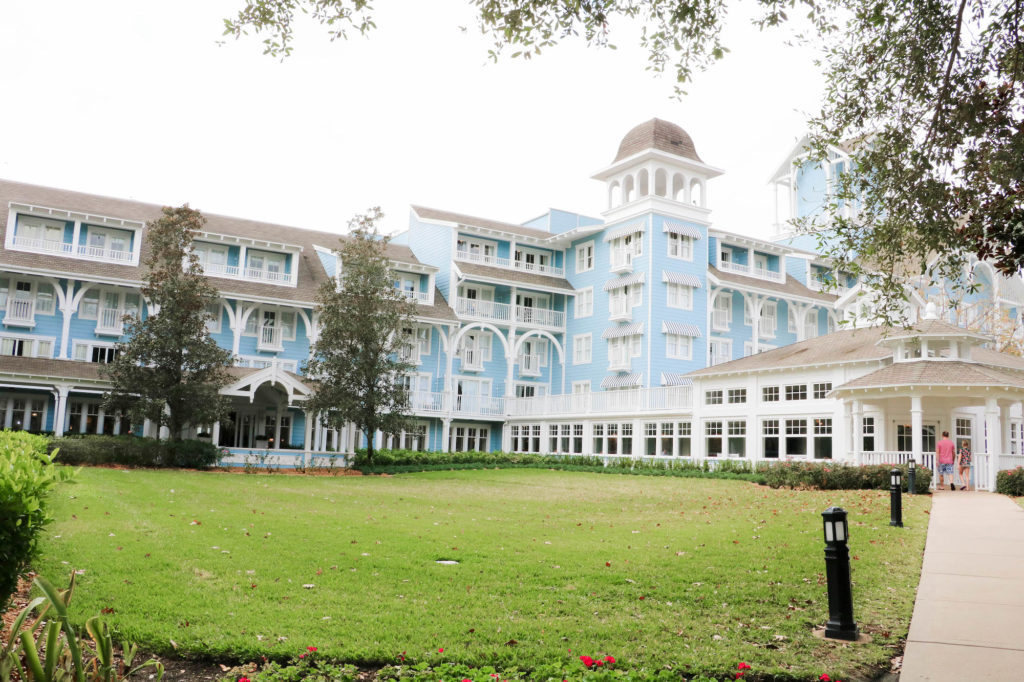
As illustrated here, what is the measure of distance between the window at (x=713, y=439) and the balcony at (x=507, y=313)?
1282cm

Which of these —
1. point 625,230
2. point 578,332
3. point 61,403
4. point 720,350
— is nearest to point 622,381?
point 578,332

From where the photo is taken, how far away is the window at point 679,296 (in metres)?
39.9

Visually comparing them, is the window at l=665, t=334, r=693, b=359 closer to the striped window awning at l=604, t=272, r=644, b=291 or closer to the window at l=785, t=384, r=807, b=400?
the striped window awning at l=604, t=272, r=644, b=291

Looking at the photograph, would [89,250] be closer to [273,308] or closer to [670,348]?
[273,308]

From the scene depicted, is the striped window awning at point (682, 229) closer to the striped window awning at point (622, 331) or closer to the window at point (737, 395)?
the striped window awning at point (622, 331)

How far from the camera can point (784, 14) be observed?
989cm

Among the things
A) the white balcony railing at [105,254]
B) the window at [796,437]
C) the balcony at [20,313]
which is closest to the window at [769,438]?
the window at [796,437]

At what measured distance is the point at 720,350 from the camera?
4347 cm

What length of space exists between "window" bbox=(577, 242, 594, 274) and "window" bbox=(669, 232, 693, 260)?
475cm

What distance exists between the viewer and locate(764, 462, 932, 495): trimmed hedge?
2047cm

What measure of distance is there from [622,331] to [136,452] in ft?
74.5

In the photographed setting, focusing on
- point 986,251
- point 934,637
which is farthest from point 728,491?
point 934,637

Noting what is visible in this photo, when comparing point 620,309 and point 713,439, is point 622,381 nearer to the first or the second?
point 620,309

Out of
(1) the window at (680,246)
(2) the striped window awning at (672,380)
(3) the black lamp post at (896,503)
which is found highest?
(1) the window at (680,246)
